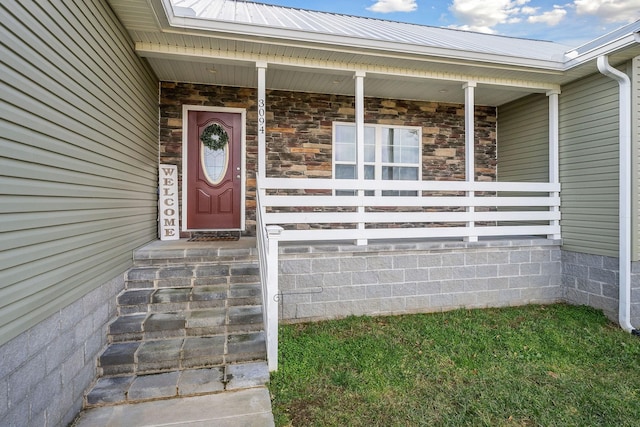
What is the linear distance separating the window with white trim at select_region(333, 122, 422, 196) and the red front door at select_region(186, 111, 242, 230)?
168 centimetres

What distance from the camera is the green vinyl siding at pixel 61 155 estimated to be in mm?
1572

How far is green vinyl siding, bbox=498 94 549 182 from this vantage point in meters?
4.93

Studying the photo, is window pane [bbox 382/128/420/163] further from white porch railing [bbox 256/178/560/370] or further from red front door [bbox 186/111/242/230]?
red front door [bbox 186/111/242/230]

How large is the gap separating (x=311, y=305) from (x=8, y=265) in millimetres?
2655

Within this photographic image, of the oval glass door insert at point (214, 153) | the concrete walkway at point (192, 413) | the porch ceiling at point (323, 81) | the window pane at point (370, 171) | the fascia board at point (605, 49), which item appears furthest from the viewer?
the window pane at point (370, 171)

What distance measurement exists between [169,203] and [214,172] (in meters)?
0.82

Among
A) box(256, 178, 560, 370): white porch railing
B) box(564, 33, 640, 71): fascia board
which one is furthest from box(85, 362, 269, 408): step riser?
box(564, 33, 640, 71): fascia board

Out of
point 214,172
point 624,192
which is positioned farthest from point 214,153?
point 624,192

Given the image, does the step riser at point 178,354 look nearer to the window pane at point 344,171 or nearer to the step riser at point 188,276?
the step riser at point 188,276

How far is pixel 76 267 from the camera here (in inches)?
87.0

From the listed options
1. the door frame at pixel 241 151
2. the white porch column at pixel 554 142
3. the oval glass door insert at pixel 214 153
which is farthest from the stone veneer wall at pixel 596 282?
the oval glass door insert at pixel 214 153

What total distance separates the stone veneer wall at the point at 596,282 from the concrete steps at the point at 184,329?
428 centimetres

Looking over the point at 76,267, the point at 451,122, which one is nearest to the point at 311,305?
the point at 76,267

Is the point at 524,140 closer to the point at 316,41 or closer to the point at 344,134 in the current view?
the point at 344,134
